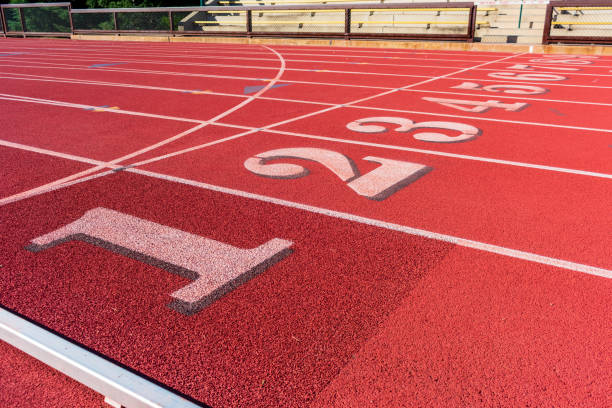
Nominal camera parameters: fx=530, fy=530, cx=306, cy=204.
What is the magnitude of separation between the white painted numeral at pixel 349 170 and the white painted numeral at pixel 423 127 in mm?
1159

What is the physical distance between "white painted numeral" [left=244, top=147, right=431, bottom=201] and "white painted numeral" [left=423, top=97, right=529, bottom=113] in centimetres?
344

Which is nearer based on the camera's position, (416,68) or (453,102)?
(453,102)

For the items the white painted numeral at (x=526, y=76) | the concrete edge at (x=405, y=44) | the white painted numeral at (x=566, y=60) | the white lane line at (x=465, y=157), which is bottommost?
the white lane line at (x=465, y=157)

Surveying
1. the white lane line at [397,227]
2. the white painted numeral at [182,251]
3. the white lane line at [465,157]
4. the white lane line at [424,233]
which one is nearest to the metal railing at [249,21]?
the white lane line at [465,157]

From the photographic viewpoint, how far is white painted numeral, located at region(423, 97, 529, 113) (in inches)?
321

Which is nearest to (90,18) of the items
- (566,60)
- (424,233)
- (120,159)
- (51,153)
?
(566,60)

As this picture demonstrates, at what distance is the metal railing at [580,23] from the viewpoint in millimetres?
17297

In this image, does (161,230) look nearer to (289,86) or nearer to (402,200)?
(402,200)

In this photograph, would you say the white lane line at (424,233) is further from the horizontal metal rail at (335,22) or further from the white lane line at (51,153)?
the horizontal metal rail at (335,22)

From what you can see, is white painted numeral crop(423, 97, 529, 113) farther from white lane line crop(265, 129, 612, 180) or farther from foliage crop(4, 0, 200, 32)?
foliage crop(4, 0, 200, 32)

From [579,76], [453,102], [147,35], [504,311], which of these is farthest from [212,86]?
[147,35]

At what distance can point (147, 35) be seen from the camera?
27.0m

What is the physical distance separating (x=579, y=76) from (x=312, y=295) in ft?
38.3

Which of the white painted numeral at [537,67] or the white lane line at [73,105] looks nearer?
the white lane line at [73,105]
